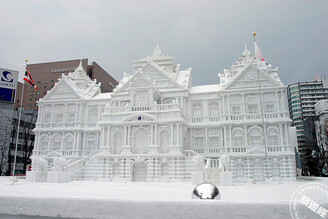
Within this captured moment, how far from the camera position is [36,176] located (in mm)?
27266

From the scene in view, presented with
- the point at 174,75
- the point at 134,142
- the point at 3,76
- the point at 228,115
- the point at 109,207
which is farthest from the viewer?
the point at 174,75

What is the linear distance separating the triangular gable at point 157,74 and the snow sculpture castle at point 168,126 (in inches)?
5.2

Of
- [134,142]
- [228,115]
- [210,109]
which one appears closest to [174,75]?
[210,109]

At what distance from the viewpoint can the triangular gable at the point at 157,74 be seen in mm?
39684

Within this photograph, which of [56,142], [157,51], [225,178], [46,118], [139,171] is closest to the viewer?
[225,178]

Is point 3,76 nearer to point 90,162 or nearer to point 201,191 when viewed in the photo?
point 90,162

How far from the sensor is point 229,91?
37.5 metres

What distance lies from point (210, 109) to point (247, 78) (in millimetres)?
6670

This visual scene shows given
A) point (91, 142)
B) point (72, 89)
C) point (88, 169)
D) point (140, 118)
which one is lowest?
point (88, 169)

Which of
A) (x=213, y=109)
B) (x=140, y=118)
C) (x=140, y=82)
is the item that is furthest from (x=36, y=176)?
(x=213, y=109)

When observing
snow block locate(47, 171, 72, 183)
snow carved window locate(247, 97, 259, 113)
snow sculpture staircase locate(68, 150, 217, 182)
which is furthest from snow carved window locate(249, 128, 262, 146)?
snow block locate(47, 171, 72, 183)

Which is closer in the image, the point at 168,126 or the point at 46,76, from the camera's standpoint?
the point at 168,126

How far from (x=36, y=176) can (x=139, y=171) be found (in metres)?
11.4

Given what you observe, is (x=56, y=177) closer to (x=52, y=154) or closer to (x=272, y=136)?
(x=52, y=154)
